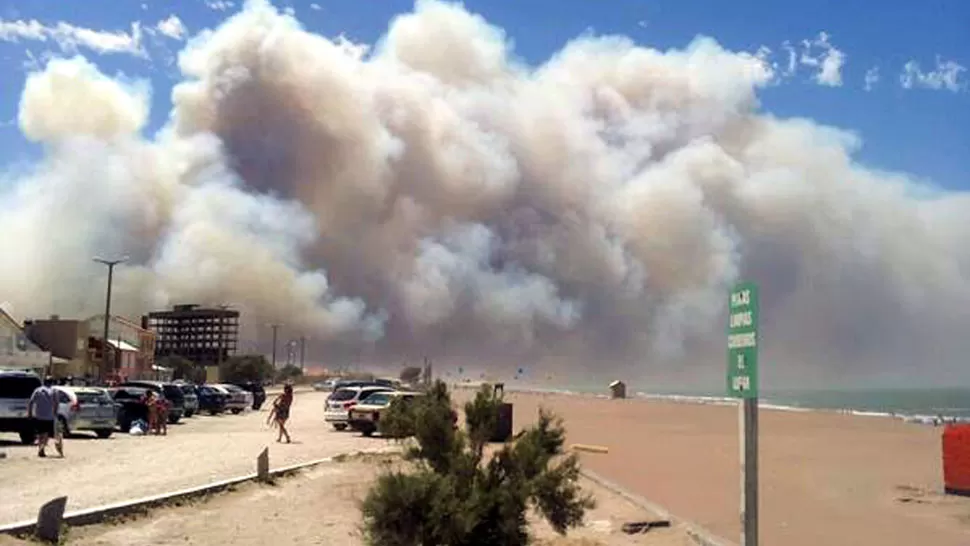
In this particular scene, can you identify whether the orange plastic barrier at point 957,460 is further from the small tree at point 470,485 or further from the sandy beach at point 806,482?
the small tree at point 470,485

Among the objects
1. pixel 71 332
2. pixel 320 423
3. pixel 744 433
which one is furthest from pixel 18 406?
pixel 71 332

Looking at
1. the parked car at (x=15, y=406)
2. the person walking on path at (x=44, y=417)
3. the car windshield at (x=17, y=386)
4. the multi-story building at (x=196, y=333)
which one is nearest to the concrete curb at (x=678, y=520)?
the person walking on path at (x=44, y=417)

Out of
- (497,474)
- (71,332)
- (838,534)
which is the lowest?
(838,534)

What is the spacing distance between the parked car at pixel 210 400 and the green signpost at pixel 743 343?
44503 mm

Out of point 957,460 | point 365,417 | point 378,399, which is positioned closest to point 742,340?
point 957,460

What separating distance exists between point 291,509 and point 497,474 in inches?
206

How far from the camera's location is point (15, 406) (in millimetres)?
25109

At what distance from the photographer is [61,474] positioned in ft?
57.8

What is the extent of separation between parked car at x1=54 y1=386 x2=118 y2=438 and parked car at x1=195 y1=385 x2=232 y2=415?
1992cm

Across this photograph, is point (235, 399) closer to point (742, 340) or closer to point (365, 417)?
point (365, 417)

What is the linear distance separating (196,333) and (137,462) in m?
142

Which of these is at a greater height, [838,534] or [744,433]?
[744,433]

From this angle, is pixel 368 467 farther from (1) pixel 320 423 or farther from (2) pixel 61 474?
(1) pixel 320 423

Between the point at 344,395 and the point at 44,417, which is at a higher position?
the point at 344,395
